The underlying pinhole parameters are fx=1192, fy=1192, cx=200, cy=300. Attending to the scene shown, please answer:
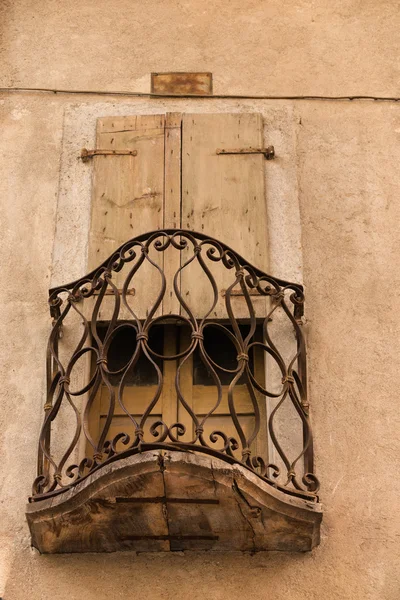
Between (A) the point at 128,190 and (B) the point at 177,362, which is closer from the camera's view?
(B) the point at 177,362

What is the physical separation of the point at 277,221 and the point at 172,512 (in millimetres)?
2253

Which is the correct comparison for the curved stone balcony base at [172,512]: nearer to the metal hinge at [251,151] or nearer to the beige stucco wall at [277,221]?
the beige stucco wall at [277,221]

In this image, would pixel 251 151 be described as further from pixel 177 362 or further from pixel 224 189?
pixel 177 362

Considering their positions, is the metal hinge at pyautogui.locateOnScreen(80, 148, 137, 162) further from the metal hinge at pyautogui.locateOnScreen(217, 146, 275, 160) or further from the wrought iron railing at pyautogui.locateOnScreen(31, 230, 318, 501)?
the wrought iron railing at pyautogui.locateOnScreen(31, 230, 318, 501)

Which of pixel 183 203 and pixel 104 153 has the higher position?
pixel 104 153

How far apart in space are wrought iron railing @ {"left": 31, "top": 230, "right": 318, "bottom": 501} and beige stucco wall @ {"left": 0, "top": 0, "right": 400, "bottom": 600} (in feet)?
0.61

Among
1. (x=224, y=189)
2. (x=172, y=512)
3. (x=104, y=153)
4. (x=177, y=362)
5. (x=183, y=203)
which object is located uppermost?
(x=104, y=153)

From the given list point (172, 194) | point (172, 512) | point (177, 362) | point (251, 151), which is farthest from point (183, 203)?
point (172, 512)

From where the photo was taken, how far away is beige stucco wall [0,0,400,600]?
20.6 ft

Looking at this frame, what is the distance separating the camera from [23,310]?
7254 millimetres

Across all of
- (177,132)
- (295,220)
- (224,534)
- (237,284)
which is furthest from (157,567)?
(177,132)

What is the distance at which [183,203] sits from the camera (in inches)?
300

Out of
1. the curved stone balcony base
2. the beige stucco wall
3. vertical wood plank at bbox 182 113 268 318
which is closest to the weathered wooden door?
vertical wood plank at bbox 182 113 268 318

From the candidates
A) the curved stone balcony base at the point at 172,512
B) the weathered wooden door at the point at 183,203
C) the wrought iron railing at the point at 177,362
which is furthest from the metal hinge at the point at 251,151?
the curved stone balcony base at the point at 172,512
